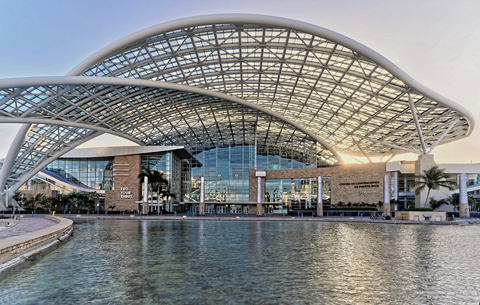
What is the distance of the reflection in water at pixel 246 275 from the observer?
952 centimetres

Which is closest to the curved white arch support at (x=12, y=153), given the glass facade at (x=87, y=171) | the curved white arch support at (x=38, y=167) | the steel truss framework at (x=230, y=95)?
the steel truss framework at (x=230, y=95)

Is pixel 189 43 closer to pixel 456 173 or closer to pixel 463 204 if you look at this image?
pixel 463 204

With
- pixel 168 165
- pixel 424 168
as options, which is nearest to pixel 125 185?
pixel 168 165

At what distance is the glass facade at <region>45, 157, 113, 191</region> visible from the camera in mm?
72062

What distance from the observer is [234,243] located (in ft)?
67.6

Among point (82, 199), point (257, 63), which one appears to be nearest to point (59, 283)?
point (257, 63)

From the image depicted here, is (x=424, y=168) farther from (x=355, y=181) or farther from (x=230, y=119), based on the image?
(x=230, y=119)

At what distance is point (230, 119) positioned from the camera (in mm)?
74875

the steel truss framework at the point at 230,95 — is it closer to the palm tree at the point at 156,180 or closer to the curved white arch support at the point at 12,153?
the curved white arch support at the point at 12,153

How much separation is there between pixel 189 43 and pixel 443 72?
29.7 metres

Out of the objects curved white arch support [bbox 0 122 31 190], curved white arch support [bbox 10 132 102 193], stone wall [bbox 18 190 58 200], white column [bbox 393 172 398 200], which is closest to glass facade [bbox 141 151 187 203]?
curved white arch support [bbox 10 132 102 193]

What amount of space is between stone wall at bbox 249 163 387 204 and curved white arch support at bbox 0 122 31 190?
46.6 metres

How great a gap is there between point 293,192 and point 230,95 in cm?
2601

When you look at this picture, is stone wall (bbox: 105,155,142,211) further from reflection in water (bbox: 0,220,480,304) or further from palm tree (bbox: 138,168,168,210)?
reflection in water (bbox: 0,220,480,304)
